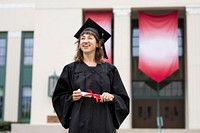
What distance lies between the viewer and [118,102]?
3559mm

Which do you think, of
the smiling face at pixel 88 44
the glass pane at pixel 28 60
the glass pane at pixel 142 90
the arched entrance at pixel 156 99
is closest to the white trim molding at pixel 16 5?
the glass pane at pixel 28 60

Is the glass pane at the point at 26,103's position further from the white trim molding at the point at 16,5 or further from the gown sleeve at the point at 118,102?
the gown sleeve at the point at 118,102

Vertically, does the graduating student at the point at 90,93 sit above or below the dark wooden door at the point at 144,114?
above

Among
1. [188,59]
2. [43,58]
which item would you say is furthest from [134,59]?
[43,58]

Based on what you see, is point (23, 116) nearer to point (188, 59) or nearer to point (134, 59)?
point (134, 59)

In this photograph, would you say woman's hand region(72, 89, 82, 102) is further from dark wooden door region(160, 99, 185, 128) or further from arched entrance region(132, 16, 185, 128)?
dark wooden door region(160, 99, 185, 128)

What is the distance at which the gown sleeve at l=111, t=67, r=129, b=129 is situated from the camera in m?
3.57

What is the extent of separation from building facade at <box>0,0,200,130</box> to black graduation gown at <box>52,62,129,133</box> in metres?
14.7
